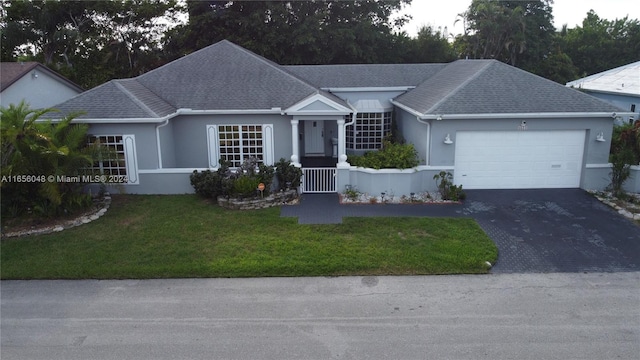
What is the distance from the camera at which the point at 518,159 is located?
1544cm

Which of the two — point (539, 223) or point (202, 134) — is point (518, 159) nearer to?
point (539, 223)

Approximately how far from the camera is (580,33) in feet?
145

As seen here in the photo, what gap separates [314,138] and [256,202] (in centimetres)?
699

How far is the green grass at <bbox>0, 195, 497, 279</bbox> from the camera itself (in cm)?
1000

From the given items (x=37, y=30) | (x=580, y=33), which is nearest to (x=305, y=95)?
(x=37, y=30)

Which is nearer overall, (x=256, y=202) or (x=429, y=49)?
(x=256, y=202)

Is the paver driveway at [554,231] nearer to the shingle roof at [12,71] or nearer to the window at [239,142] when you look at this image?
the window at [239,142]

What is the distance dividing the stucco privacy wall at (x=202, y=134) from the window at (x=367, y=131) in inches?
187

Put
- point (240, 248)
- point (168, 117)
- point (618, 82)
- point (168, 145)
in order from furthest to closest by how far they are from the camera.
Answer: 1. point (618, 82)
2. point (168, 145)
3. point (168, 117)
4. point (240, 248)

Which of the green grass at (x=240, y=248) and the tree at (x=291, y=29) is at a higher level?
the tree at (x=291, y=29)

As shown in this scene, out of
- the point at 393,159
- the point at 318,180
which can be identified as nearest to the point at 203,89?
the point at 318,180

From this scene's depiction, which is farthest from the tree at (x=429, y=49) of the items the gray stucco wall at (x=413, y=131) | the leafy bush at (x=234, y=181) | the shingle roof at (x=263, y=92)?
the leafy bush at (x=234, y=181)

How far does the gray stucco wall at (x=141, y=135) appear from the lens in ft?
48.8

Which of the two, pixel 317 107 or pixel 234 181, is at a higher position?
pixel 317 107
